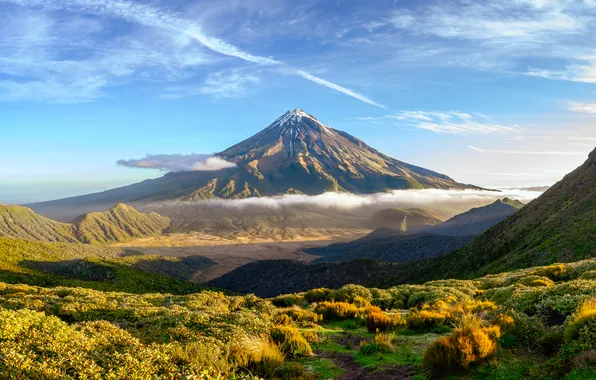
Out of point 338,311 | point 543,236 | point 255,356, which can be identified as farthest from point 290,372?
point 543,236

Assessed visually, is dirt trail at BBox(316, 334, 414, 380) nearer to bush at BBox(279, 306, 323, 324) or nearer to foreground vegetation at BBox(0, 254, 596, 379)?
foreground vegetation at BBox(0, 254, 596, 379)

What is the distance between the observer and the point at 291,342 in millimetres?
9234

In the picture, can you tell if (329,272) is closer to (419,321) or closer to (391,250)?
(391,250)

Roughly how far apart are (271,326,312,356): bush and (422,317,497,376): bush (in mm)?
3140

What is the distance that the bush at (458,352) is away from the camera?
6934 mm

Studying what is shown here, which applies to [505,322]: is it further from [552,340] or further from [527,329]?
[552,340]

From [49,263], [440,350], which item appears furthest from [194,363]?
[49,263]

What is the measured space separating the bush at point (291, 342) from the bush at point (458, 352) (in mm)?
3140

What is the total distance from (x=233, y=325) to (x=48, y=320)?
167 inches

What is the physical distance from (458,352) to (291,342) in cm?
412

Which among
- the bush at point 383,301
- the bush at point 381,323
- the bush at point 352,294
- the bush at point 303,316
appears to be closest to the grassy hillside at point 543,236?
the bush at point 383,301

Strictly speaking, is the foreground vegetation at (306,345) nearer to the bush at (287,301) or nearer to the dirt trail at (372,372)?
the dirt trail at (372,372)

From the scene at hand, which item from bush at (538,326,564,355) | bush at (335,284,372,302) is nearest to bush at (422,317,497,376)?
bush at (538,326,564,355)

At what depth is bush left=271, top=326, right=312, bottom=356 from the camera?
905 cm
